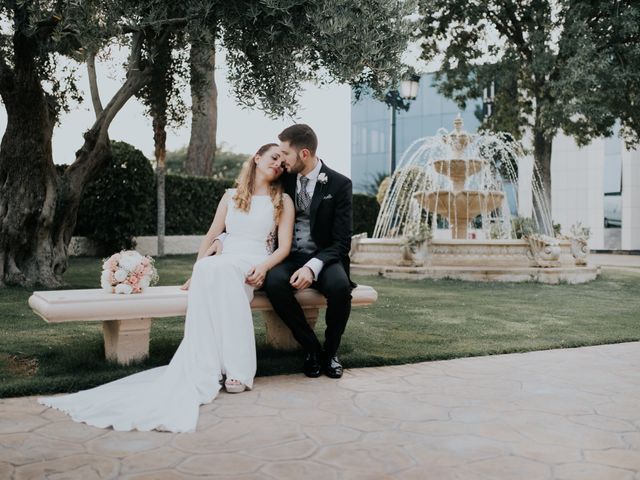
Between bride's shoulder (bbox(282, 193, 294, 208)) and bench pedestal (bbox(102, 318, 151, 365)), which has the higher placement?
bride's shoulder (bbox(282, 193, 294, 208))

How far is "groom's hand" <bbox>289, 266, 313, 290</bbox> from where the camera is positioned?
4.69m

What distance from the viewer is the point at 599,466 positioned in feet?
9.82

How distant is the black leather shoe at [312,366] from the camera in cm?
474

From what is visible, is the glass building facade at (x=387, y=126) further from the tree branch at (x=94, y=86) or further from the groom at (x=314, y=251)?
the groom at (x=314, y=251)

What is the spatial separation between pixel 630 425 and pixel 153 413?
8.55ft

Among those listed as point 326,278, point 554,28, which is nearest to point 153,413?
point 326,278

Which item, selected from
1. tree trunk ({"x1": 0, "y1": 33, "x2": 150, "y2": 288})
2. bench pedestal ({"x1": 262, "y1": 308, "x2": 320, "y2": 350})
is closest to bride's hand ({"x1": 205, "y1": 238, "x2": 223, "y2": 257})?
bench pedestal ({"x1": 262, "y1": 308, "x2": 320, "y2": 350})

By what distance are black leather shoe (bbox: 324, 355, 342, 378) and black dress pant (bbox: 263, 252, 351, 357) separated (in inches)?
2.0

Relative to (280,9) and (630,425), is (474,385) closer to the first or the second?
(630,425)

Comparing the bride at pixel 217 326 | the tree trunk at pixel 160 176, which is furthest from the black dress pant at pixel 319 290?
the tree trunk at pixel 160 176

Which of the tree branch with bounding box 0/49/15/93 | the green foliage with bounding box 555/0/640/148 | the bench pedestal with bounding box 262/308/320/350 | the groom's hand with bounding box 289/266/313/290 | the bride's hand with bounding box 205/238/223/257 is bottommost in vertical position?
the bench pedestal with bounding box 262/308/320/350

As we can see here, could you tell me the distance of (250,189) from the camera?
5062 mm

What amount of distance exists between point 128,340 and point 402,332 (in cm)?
288

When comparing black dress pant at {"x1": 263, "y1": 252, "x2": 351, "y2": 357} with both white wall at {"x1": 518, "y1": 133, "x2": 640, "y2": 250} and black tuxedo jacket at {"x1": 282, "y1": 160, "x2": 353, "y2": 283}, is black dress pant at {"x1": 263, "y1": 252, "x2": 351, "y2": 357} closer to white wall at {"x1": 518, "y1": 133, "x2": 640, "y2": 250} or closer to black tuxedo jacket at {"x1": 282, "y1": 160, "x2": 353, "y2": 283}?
black tuxedo jacket at {"x1": 282, "y1": 160, "x2": 353, "y2": 283}
